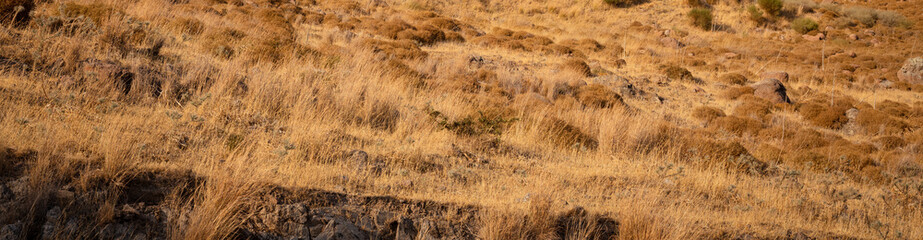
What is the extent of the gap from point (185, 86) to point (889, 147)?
1249 centimetres

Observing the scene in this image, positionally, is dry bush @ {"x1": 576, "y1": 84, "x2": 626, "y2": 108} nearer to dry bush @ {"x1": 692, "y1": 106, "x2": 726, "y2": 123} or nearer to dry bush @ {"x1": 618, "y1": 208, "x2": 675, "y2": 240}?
dry bush @ {"x1": 692, "y1": 106, "x2": 726, "y2": 123}

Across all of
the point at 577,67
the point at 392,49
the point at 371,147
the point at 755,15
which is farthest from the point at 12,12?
the point at 755,15

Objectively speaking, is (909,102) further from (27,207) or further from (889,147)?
(27,207)

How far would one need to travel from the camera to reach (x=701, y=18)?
28.2 metres

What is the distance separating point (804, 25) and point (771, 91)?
59.8ft

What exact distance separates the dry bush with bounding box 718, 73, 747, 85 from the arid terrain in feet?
6.68

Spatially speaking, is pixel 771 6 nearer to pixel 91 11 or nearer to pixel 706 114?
pixel 706 114

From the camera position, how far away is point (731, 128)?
36.4 ft

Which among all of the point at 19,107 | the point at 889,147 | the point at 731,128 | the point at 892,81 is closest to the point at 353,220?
the point at 19,107

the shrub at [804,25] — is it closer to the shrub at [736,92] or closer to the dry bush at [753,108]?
the shrub at [736,92]

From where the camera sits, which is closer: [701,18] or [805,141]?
[805,141]

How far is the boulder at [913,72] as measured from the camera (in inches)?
769

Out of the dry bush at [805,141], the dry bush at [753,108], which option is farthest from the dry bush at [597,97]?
the dry bush at [753,108]

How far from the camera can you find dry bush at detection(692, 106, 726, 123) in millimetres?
11984
